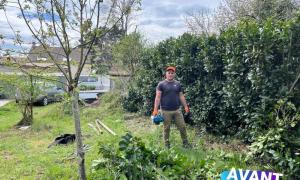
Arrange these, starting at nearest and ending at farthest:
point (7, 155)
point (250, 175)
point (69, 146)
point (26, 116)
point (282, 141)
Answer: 1. point (250, 175)
2. point (282, 141)
3. point (7, 155)
4. point (69, 146)
5. point (26, 116)

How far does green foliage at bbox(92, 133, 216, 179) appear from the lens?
186 inches

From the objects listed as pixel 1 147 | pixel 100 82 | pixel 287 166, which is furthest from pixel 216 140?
pixel 100 82

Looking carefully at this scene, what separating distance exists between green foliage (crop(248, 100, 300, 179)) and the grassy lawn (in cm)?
35

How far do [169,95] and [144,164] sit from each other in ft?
9.87

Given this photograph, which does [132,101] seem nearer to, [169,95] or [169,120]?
[169,120]

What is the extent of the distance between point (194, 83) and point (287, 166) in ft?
16.4

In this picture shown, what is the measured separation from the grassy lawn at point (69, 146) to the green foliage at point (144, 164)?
0.80ft

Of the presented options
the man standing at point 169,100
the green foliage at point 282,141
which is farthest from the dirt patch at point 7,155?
the green foliage at point 282,141

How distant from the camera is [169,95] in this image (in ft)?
25.1

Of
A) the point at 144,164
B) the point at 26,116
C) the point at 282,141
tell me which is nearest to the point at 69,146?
the point at 144,164

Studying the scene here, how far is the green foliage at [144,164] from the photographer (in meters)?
4.72

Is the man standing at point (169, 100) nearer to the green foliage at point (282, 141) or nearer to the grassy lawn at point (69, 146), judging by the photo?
the grassy lawn at point (69, 146)

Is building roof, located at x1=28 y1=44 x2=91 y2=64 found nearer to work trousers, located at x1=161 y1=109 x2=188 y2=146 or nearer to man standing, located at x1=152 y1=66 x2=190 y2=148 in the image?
man standing, located at x1=152 y1=66 x2=190 y2=148

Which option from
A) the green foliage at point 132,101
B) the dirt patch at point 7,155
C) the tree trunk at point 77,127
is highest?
the tree trunk at point 77,127
